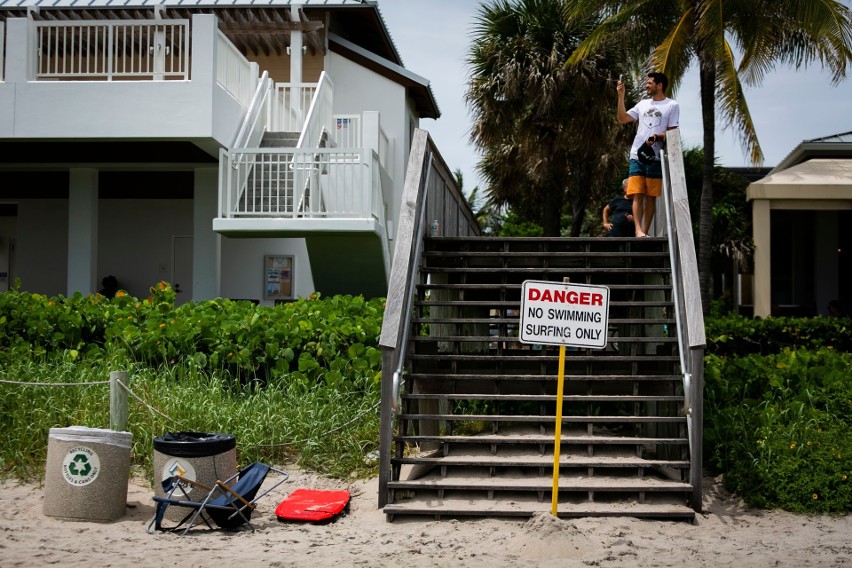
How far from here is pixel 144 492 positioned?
27.2ft

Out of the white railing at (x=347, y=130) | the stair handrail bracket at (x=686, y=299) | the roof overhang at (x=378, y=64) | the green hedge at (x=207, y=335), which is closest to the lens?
the stair handrail bracket at (x=686, y=299)

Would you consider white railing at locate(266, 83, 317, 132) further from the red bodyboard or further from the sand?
the sand

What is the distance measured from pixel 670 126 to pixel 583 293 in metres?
3.99

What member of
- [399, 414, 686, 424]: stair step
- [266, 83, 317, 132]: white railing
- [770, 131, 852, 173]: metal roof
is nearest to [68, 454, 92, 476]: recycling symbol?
[399, 414, 686, 424]: stair step

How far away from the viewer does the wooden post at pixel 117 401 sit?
8359mm

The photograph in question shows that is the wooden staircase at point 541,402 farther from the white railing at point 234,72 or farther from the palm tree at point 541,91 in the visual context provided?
the palm tree at point 541,91

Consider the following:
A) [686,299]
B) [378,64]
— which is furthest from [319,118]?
[686,299]

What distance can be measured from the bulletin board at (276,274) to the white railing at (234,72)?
12.2 ft

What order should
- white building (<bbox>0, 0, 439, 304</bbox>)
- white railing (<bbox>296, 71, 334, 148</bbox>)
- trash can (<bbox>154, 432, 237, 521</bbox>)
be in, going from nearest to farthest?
trash can (<bbox>154, 432, 237, 521</bbox>) → white building (<bbox>0, 0, 439, 304</bbox>) → white railing (<bbox>296, 71, 334, 148</bbox>)

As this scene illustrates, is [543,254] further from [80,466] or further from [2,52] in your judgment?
[2,52]

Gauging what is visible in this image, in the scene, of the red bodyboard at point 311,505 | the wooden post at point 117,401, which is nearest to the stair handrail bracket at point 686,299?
the red bodyboard at point 311,505

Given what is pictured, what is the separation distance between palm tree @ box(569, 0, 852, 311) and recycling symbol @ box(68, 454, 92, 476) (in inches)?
462

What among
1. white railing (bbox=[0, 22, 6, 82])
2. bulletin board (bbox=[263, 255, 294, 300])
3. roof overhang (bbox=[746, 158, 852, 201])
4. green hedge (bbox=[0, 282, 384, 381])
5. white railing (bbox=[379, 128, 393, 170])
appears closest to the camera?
green hedge (bbox=[0, 282, 384, 381])

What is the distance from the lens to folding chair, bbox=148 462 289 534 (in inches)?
279
